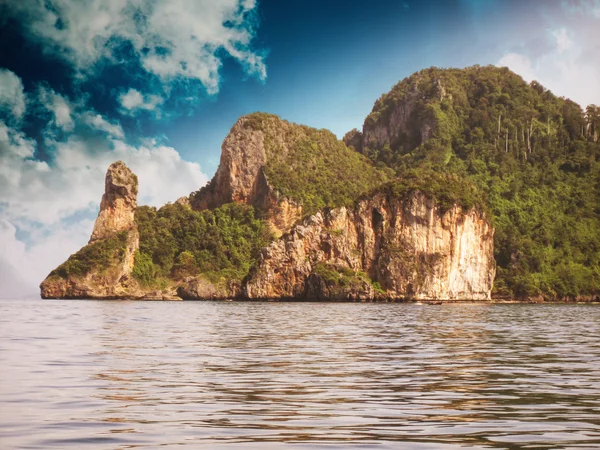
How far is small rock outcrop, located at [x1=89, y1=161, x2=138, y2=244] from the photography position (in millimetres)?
170125

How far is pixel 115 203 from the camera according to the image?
171875 millimetres

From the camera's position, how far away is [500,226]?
180125 millimetres

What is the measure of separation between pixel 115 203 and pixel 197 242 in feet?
71.1

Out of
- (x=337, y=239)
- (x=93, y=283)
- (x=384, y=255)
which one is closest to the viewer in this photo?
(x=384, y=255)

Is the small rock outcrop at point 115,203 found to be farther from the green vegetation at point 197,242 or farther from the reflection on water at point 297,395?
the reflection on water at point 297,395

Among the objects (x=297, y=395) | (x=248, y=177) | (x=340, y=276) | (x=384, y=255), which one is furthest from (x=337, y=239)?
(x=297, y=395)

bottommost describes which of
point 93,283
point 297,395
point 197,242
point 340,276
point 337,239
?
point 297,395

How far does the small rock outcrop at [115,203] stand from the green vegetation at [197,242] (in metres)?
7.99

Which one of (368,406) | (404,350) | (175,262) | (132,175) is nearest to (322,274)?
(175,262)

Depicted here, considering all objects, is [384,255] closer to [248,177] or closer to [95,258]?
[248,177]

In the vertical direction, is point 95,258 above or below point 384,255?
below

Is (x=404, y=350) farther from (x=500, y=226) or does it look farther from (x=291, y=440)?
(x=500, y=226)

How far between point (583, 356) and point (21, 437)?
20.0 m

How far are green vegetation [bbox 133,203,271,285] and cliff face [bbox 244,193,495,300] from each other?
70.4 ft
